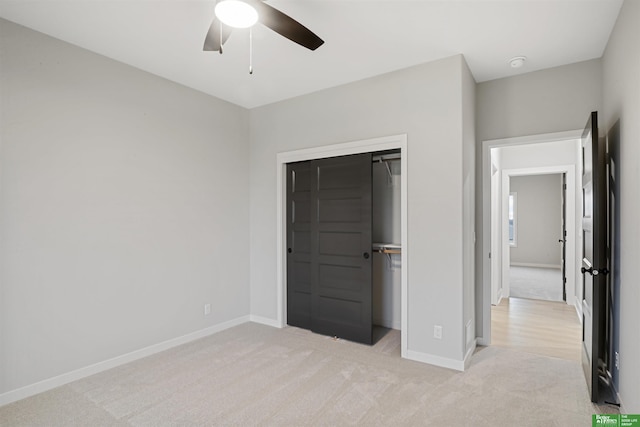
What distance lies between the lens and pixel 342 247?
371 centimetres

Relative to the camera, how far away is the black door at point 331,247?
3.56 meters

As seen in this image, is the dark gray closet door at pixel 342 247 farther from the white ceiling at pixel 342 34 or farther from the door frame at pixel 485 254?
the door frame at pixel 485 254

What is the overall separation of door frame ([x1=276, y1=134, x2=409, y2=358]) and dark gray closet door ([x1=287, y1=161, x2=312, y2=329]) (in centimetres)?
6

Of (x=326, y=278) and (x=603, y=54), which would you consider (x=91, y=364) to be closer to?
(x=326, y=278)

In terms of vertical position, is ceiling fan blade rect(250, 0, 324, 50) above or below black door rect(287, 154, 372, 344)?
above

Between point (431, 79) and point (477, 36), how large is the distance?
51 cm

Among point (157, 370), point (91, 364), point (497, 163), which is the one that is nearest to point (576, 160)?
point (497, 163)

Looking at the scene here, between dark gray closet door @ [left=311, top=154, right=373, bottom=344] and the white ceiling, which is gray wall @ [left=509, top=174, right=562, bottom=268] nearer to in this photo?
the white ceiling

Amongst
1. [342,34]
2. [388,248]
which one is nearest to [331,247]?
[388,248]

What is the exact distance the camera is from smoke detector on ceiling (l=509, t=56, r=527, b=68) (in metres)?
3.02

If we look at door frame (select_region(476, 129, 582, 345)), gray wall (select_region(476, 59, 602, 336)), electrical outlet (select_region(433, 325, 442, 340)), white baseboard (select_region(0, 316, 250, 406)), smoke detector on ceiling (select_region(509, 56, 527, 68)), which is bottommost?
white baseboard (select_region(0, 316, 250, 406))

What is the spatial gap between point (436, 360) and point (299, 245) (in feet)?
6.21

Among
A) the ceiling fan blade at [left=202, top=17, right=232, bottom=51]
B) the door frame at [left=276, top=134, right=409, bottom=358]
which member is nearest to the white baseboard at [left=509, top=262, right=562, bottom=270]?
the door frame at [left=276, top=134, right=409, bottom=358]

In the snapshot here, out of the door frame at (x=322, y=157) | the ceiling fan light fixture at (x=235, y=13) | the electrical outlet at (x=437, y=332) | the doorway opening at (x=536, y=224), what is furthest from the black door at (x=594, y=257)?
the doorway opening at (x=536, y=224)
